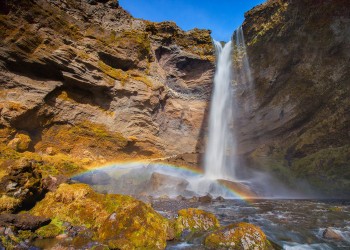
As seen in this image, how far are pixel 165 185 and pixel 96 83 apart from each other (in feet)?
43.3

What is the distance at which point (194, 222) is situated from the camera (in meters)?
9.62

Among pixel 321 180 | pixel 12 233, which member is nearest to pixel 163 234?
pixel 12 233

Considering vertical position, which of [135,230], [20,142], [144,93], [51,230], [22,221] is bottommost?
[51,230]

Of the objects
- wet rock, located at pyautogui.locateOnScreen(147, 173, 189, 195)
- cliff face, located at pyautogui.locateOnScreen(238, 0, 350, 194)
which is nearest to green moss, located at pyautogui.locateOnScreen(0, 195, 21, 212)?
wet rock, located at pyautogui.locateOnScreen(147, 173, 189, 195)

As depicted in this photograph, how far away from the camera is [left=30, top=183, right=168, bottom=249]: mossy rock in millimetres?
7944

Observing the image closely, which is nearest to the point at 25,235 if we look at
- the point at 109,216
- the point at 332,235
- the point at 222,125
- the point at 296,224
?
the point at 109,216

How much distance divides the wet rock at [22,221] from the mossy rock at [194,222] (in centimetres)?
487

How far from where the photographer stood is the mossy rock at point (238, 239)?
25.4 feet

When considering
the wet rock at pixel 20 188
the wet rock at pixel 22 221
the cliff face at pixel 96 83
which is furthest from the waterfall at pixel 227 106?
the wet rock at pixel 22 221

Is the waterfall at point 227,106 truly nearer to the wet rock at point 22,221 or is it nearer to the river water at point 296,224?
the river water at point 296,224

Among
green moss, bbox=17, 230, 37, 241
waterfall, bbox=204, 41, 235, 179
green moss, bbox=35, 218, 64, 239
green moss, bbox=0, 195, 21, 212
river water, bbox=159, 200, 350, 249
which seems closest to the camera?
green moss, bbox=17, 230, 37, 241

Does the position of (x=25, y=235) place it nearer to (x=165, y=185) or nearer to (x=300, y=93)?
(x=165, y=185)

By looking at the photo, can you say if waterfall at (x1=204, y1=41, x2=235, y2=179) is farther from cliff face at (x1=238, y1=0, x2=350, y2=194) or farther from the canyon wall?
cliff face at (x1=238, y1=0, x2=350, y2=194)

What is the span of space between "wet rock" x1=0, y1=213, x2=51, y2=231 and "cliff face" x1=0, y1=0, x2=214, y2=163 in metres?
14.8
